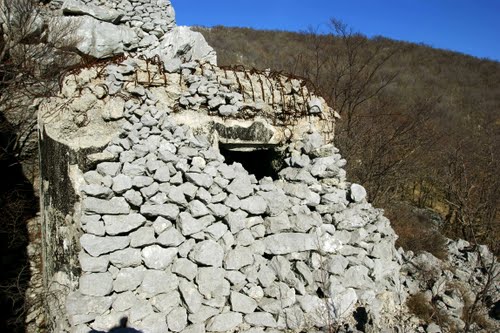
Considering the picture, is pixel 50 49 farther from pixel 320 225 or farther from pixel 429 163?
pixel 429 163

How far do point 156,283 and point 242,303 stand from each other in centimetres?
83

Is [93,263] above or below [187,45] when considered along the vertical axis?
below

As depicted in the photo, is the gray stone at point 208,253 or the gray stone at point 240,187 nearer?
the gray stone at point 208,253

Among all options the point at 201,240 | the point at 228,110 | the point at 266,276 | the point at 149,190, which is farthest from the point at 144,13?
the point at 266,276

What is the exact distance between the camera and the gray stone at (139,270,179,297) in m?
2.92

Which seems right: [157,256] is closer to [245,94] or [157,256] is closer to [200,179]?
[200,179]

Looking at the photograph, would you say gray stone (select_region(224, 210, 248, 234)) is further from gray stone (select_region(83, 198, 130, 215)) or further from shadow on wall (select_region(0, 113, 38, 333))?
shadow on wall (select_region(0, 113, 38, 333))

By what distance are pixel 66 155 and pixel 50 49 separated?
24.7ft

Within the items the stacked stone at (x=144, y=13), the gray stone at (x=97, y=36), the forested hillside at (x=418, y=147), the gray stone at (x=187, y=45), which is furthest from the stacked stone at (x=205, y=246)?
the stacked stone at (x=144, y=13)

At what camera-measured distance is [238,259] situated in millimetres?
3197

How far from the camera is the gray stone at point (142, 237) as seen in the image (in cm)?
299

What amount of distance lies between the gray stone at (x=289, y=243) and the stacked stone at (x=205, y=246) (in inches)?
0.4

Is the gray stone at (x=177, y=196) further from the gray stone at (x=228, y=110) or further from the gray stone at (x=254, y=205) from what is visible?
the gray stone at (x=228, y=110)

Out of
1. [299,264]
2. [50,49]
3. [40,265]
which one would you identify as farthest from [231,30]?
[299,264]
